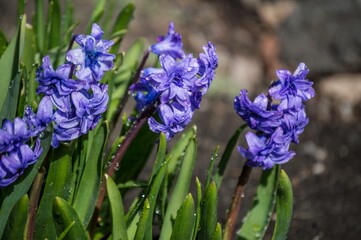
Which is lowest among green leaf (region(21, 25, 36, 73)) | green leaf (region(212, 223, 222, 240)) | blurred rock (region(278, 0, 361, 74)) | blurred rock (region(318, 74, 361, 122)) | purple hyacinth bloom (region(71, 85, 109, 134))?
green leaf (region(212, 223, 222, 240))

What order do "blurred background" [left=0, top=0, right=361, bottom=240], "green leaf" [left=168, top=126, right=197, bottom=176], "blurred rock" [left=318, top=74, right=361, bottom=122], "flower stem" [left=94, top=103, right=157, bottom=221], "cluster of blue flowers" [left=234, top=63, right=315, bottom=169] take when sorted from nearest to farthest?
"cluster of blue flowers" [left=234, top=63, right=315, bottom=169] < "flower stem" [left=94, top=103, right=157, bottom=221] < "green leaf" [left=168, top=126, right=197, bottom=176] < "blurred background" [left=0, top=0, right=361, bottom=240] < "blurred rock" [left=318, top=74, right=361, bottom=122]

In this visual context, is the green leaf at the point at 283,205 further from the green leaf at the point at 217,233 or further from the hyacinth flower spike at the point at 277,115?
the green leaf at the point at 217,233

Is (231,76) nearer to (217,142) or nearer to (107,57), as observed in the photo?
(217,142)

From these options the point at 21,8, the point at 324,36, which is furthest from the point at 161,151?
the point at 324,36

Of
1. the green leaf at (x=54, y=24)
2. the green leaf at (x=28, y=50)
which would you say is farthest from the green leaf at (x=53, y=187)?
the green leaf at (x=54, y=24)

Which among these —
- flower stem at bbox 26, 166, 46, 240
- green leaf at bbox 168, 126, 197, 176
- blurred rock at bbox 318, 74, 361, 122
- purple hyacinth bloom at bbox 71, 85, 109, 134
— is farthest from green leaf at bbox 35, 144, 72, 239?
blurred rock at bbox 318, 74, 361, 122

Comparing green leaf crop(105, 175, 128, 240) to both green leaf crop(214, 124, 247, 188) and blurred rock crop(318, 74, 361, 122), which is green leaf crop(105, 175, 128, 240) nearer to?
green leaf crop(214, 124, 247, 188)

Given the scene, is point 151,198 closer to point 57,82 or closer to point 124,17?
point 57,82
